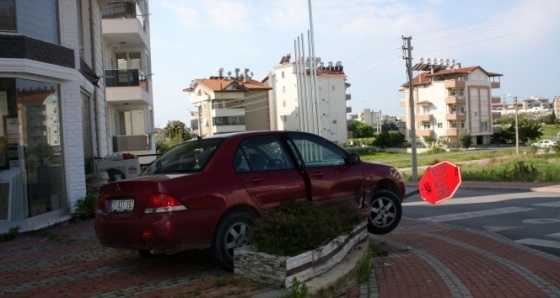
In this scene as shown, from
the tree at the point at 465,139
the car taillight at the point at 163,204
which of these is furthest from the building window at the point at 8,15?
the tree at the point at 465,139

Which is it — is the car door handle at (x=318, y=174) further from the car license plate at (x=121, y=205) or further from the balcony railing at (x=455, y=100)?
the balcony railing at (x=455, y=100)

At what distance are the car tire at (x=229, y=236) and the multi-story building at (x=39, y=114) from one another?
5056 millimetres

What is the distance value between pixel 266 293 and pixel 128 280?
173cm

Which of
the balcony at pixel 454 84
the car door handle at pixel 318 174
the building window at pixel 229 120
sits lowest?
the car door handle at pixel 318 174

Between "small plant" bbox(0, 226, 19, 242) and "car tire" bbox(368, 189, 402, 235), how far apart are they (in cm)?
563

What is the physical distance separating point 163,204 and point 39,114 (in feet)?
18.9

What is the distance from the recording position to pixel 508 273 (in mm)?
6625

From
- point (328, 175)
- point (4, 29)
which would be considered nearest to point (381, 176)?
point (328, 175)

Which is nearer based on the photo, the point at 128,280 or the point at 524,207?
the point at 128,280

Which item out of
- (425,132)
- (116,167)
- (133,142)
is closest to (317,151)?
(116,167)

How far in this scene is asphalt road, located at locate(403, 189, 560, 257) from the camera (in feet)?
31.3

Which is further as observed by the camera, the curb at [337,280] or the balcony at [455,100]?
the balcony at [455,100]

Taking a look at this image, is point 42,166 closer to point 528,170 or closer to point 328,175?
point 328,175

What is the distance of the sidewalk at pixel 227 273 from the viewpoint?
5516mm
